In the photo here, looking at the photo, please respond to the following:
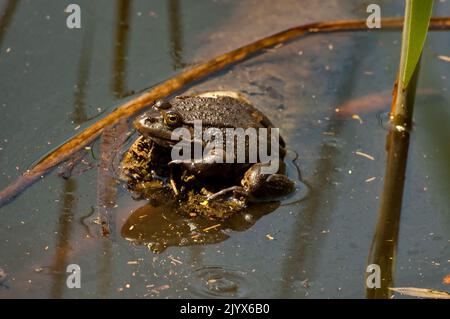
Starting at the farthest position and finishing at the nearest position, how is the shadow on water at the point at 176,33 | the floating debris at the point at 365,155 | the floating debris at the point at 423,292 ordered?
the shadow on water at the point at 176,33, the floating debris at the point at 365,155, the floating debris at the point at 423,292

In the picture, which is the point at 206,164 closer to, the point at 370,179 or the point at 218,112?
the point at 218,112

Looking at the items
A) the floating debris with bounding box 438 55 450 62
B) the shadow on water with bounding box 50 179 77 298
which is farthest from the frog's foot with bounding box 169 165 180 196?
the floating debris with bounding box 438 55 450 62

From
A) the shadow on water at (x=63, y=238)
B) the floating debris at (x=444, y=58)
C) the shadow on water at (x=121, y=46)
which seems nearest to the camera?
the shadow on water at (x=63, y=238)

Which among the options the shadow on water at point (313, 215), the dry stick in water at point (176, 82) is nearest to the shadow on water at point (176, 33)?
the dry stick in water at point (176, 82)

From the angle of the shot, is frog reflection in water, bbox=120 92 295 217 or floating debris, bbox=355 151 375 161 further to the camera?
floating debris, bbox=355 151 375 161

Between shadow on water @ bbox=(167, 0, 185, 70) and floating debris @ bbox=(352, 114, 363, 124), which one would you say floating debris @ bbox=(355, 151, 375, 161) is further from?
shadow on water @ bbox=(167, 0, 185, 70)

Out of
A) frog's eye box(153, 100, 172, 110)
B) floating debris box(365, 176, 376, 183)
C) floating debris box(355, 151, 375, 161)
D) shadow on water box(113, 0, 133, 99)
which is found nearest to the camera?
frog's eye box(153, 100, 172, 110)

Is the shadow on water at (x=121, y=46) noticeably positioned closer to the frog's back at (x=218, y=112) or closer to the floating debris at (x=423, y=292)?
the frog's back at (x=218, y=112)
